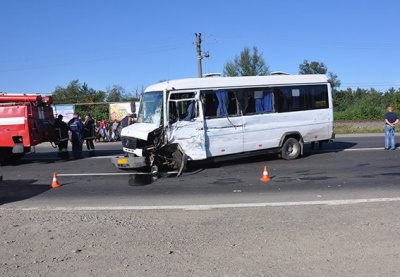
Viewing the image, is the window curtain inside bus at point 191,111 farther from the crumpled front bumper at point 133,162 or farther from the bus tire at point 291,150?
the bus tire at point 291,150

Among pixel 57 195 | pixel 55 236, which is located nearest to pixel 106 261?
pixel 55 236

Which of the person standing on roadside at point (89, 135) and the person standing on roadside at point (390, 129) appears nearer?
the person standing on roadside at point (390, 129)

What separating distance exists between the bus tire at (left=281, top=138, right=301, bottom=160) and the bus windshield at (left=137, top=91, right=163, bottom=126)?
4.59m

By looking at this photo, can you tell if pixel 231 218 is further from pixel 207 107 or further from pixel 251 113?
pixel 251 113

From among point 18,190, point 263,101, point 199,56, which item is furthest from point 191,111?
point 199,56

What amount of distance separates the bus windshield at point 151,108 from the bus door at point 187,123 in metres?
0.33

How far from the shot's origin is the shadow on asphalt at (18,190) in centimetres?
893

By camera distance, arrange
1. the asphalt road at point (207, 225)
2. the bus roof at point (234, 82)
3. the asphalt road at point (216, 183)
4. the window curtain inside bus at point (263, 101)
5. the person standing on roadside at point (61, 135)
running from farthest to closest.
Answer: the person standing on roadside at point (61, 135)
the window curtain inside bus at point (263, 101)
the bus roof at point (234, 82)
the asphalt road at point (216, 183)
the asphalt road at point (207, 225)

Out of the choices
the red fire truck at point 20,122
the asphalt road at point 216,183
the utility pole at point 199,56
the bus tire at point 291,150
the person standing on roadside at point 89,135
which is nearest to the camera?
the asphalt road at point 216,183

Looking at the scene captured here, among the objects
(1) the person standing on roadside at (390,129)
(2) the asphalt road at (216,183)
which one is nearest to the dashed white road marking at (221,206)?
(2) the asphalt road at (216,183)

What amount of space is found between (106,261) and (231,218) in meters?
2.37

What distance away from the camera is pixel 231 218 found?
6469 millimetres

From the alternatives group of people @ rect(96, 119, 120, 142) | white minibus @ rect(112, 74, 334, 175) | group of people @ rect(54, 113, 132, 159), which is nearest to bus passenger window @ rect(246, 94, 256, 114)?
white minibus @ rect(112, 74, 334, 175)

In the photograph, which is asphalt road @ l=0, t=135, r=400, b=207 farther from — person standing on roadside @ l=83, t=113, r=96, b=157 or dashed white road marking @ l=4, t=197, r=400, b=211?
person standing on roadside @ l=83, t=113, r=96, b=157
